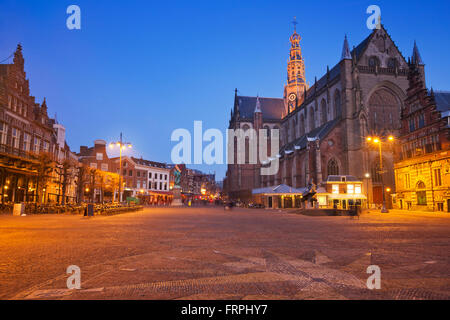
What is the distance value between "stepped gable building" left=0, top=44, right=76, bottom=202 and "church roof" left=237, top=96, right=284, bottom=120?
53672 mm

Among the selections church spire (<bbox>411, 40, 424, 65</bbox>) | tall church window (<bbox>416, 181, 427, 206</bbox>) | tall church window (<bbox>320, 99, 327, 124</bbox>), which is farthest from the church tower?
tall church window (<bbox>416, 181, 427, 206</bbox>)

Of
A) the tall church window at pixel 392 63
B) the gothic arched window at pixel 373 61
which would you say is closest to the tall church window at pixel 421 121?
the gothic arched window at pixel 373 61

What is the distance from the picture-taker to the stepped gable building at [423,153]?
29703 mm

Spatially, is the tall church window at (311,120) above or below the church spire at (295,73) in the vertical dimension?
below

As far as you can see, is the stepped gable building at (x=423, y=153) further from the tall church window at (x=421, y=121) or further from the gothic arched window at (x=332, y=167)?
the gothic arched window at (x=332, y=167)

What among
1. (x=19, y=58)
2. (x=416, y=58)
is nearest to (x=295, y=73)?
(x=416, y=58)

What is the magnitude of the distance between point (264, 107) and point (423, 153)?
5226cm

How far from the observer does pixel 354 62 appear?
153 feet

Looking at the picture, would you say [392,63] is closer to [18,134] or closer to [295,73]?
[295,73]

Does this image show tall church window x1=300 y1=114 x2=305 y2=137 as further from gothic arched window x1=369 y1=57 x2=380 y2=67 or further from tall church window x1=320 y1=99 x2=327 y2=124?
gothic arched window x1=369 y1=57 x2=380 y2=67

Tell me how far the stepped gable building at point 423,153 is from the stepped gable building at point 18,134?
126 ft
